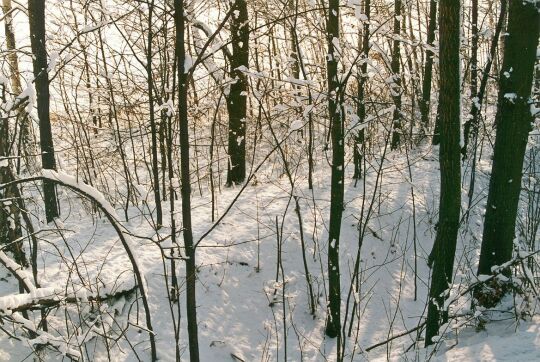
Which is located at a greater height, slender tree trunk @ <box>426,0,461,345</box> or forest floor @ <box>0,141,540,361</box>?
slender tree trunk @ <box>426,0,461,345</box>

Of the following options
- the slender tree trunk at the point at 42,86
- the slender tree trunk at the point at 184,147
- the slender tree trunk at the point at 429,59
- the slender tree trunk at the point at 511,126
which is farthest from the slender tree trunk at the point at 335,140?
the slender tree trunk at the point at 429,59

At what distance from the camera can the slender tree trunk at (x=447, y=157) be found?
185 inches

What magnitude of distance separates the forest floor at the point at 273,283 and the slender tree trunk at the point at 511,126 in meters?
0.45

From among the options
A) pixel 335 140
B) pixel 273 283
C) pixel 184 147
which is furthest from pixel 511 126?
pixel 184 147

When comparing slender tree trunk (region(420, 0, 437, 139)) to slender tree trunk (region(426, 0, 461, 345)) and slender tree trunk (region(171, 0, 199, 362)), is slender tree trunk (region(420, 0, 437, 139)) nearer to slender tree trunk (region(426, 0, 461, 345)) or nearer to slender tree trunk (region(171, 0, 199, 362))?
slender tree trunk (region(426, 0, 461, 345))

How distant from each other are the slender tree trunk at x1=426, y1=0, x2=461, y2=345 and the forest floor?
0.24 metres

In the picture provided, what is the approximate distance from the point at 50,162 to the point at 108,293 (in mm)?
3062

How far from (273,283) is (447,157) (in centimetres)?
289

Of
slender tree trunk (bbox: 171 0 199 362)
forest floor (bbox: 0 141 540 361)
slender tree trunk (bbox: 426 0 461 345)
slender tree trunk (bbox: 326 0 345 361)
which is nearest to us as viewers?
slender tree trunk (bbox: 171 0 199 362)

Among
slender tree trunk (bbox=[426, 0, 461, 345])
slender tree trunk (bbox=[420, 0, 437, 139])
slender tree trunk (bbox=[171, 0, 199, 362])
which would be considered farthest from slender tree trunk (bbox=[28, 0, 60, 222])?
slender tree trunk (bbox=[420, 0, 437, 139])

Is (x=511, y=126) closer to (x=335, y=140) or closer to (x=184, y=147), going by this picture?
(x=335, y=140)

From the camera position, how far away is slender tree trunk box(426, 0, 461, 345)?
4695 mm

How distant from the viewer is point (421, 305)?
7.64 m

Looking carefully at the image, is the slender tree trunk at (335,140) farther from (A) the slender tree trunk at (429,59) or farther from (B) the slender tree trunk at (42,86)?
(A) the slender tree trunk at (429,59)
